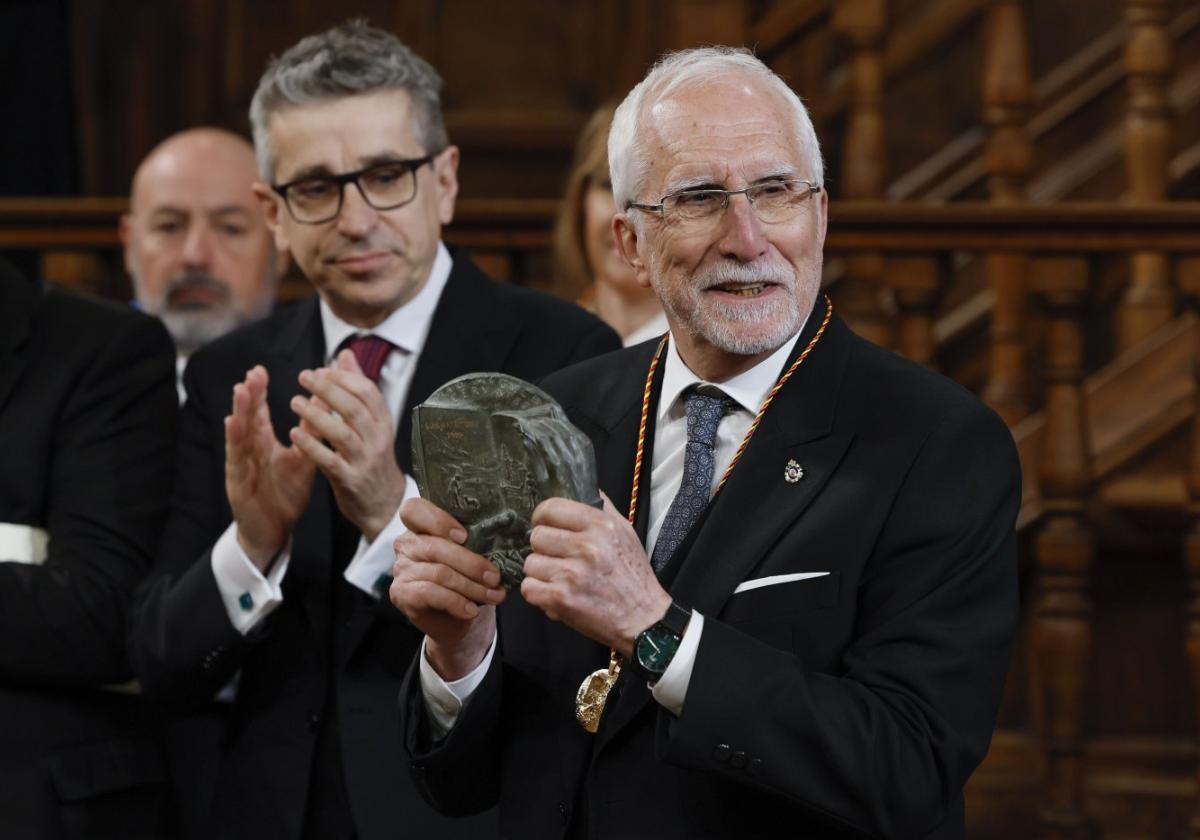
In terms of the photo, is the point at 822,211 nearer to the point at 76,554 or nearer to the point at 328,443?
the point at 328,443

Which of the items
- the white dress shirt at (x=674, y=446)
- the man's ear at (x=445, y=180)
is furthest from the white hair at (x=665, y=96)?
the man's ear at (x=445, y=180)

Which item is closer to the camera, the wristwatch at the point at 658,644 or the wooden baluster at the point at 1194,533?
the wristwatch at the point at 658,644

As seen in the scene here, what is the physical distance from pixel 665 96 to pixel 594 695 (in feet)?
2.43

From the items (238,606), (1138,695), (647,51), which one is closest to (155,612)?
(238,606)

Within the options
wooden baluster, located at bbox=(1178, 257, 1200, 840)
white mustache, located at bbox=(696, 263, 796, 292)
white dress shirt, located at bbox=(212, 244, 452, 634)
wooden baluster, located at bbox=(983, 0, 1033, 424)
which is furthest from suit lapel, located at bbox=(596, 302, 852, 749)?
wooden baluster, located at bbox=(983, 0, 1033, 424)

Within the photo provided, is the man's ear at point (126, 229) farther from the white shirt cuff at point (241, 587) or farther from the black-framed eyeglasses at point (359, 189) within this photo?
the white shirt cuff at point (241, 587)

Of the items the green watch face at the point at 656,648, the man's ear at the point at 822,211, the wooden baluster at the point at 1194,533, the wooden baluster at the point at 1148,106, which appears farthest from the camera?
the wooden baluster at the point at 1148,106

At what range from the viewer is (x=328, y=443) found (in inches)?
109

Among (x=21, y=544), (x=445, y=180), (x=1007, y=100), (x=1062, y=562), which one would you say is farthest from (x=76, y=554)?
(x=1007, y=100)

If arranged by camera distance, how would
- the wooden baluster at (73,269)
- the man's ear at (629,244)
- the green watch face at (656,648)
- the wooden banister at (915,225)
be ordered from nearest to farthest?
the green watch face at (656,648)
the man's ear at (629,244)
the wooden banister at (915,225)
the wooden baluster at (73,269)

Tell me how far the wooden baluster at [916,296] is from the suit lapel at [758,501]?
1925 millimetres

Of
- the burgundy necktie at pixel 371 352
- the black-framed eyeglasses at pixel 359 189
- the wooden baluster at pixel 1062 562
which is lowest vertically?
the wooden baluster at pixel 1062 562

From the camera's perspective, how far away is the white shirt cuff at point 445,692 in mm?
2301

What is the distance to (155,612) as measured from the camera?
2908 mm
